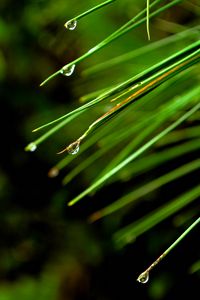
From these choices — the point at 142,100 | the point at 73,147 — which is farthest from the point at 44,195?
the point at 73,147

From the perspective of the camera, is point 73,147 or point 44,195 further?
point 44,195

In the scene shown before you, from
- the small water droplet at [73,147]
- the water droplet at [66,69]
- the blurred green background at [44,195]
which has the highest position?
the blurred green background at [44,195]

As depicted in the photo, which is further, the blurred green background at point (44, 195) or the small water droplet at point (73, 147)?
the blurred green background at point (44, 195)

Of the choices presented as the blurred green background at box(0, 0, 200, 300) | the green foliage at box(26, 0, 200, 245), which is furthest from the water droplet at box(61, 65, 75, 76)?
the blurred green background at box(0, 0, 200, 300)

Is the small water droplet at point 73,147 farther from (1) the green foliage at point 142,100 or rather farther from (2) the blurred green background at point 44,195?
(2) the blurred green background at point 44,195

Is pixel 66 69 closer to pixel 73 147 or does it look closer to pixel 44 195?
pixel 73 147

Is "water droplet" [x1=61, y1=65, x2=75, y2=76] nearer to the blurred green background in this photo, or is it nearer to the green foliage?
the green foliage

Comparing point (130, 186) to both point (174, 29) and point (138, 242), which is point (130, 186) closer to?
point (138, 242)

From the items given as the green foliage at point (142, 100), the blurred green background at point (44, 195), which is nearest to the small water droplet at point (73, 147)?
the green foliage at point (142, 100)
